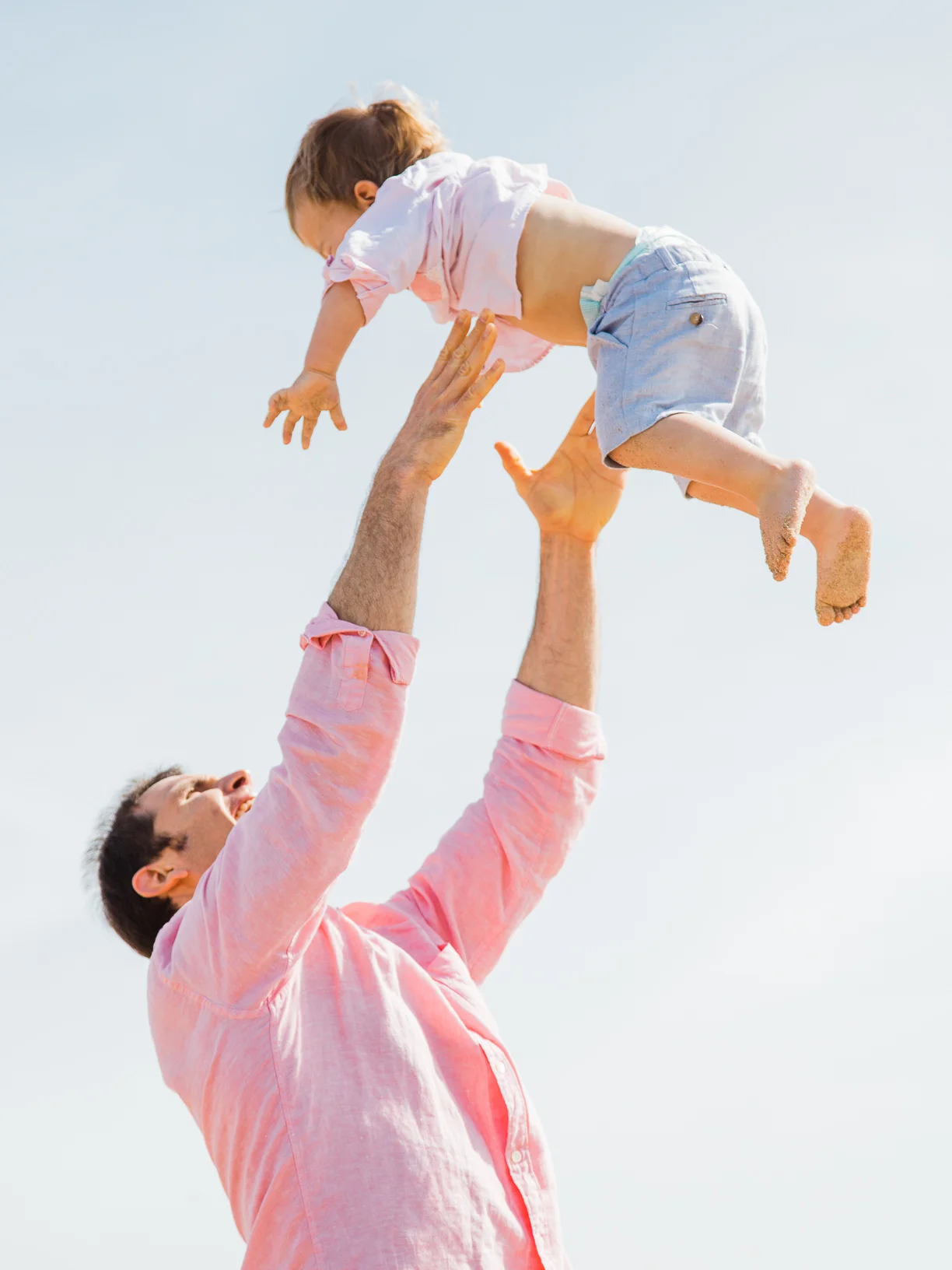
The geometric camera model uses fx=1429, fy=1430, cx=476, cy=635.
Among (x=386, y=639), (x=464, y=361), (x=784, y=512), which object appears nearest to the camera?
(x=784, y=512)

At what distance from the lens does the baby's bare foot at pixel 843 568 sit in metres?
3.31

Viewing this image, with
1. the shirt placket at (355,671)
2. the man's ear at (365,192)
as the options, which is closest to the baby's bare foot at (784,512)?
the shirt placket at (355,671)

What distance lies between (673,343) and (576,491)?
1.06 meters

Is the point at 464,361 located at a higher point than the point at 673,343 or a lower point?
lower

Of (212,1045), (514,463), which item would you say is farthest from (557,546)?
(212,1045)

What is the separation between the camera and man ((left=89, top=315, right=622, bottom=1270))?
3.49 m

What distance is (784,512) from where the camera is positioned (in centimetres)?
324

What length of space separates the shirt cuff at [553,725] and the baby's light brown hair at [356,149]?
1.68 m

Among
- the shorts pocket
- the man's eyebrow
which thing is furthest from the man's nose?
the shorts pocket

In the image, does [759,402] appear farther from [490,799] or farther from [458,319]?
[490,799]

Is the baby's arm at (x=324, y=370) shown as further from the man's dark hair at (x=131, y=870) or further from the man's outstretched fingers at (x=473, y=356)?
the man's dark hair at (x=131, y=870)

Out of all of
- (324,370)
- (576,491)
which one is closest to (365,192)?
(324,370)

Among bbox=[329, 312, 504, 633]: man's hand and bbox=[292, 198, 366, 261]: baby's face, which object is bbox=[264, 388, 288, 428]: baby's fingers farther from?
bbox=[292, 198, 366, 261]: baby's face

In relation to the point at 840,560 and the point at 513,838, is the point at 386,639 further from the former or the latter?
the point at 513,838
